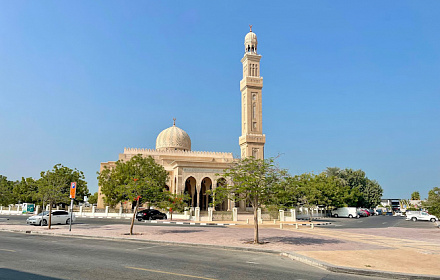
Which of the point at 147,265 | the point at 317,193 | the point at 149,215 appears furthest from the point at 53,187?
the point at 317,193

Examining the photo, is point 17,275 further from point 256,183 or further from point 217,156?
point 217,156

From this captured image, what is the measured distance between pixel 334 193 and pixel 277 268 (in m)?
44.1

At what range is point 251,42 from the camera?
58.8 m

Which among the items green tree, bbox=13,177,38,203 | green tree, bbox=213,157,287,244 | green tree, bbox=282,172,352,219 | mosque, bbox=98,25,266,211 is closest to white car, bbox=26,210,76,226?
green tree, bbox=213,157,287,244

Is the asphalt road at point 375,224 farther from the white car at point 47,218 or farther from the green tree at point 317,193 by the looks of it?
the white car at point 47,218

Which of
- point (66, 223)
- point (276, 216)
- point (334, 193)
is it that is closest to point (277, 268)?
point (66, 223)

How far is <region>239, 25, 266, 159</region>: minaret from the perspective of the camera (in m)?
55.2

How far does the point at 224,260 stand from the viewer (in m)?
11.4

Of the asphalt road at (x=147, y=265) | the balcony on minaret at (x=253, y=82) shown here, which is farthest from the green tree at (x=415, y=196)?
the asphalt road at (x=147, y=265)

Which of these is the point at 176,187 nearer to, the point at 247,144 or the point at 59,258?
the point at 247,144

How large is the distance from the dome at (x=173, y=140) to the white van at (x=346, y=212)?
30759mm

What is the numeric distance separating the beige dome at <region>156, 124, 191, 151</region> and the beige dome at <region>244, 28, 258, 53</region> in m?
21.4

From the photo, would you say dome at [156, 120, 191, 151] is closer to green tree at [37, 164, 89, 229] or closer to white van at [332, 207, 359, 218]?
white van at [332, 207, 359, 218]

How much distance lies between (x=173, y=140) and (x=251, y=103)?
18394 millimetres
